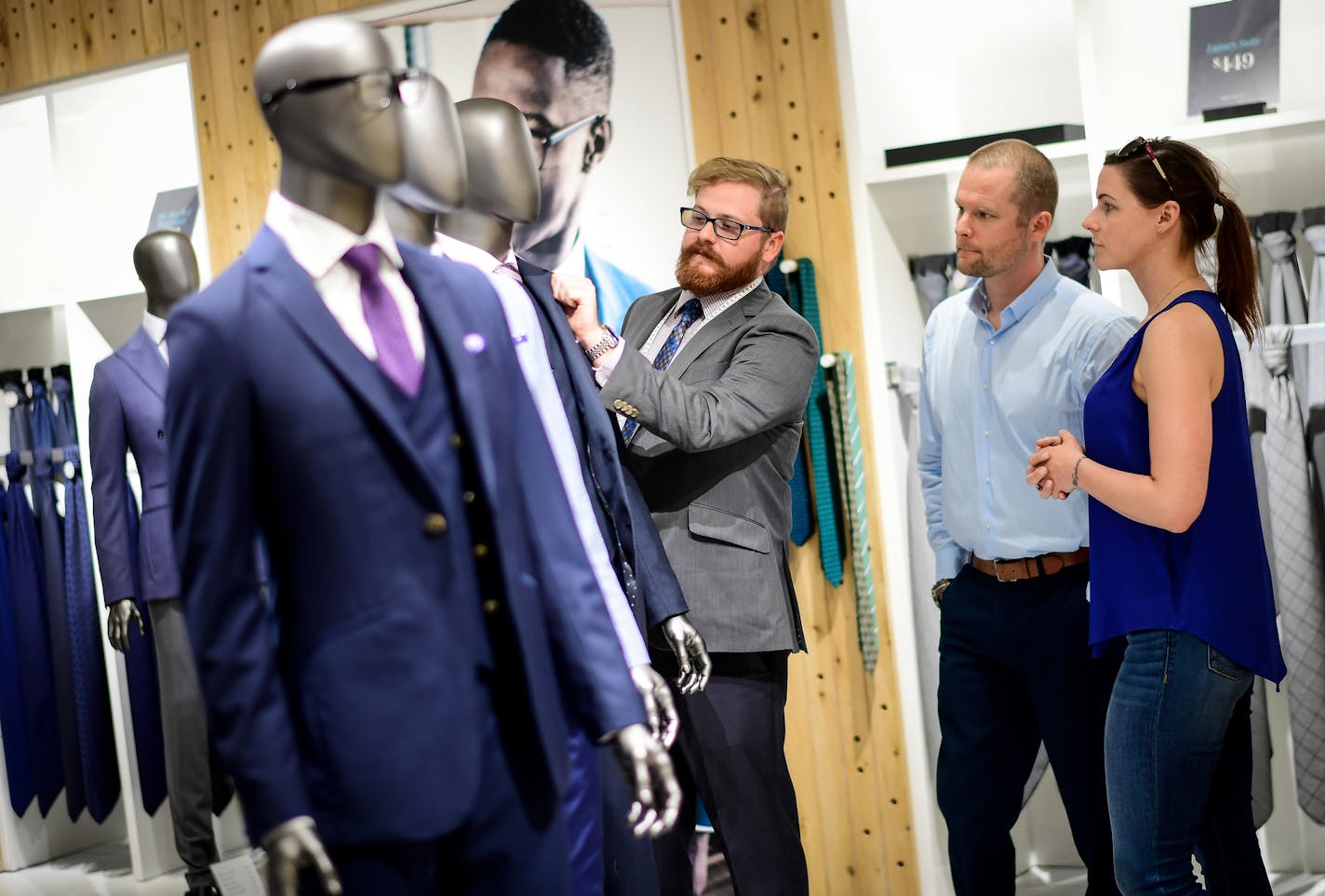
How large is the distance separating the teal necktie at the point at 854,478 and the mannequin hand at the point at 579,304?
1296 mm

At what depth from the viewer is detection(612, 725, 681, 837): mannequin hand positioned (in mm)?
1445

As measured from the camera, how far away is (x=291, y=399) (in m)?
1.29

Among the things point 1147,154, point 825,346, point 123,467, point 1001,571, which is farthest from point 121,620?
point 1147,154

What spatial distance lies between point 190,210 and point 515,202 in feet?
9.23

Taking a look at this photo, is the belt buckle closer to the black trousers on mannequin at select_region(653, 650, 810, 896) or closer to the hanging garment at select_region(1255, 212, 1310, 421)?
the black trousers on mannequin at select_region(653, 650, 810, 896)

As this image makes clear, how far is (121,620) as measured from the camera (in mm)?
3625

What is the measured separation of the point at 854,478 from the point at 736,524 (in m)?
0.99

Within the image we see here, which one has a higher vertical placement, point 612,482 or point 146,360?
point 146,360

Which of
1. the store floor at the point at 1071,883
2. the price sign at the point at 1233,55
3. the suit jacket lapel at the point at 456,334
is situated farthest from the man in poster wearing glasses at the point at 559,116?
the suit jacket lapel at the point at 456,334

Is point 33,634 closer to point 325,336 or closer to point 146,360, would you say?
point 146,360

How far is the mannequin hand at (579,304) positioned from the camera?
2.29 meters

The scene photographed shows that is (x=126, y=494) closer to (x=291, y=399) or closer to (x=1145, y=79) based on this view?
(x=291, y=399)

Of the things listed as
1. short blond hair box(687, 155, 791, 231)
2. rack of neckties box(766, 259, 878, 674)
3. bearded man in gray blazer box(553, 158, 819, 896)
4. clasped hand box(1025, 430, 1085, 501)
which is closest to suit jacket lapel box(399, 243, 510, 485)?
bearded man in gray blazer box(553, 158, 819, 896)

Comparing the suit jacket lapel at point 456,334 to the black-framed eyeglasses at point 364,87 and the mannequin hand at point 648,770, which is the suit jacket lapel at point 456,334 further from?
the mannequin hand at point 648,770
